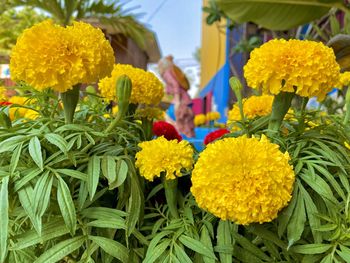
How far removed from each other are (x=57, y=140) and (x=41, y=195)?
0.06m

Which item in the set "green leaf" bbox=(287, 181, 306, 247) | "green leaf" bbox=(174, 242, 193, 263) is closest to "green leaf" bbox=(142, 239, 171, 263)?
"green leaf" bbox=(174, 242, 193, 263)

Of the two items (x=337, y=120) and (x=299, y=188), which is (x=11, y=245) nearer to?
(x=299, y=188)

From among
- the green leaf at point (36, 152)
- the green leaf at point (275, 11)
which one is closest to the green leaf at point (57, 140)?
the green leaf at point (36, 152)

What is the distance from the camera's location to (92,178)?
0.34m

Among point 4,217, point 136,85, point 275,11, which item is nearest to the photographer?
point 4,217

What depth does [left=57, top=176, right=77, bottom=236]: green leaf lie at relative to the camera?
32cm

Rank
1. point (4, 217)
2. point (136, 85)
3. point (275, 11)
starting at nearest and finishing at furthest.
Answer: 1. point (4, 217)
2. point (136, 85)
3. point (275, 11)

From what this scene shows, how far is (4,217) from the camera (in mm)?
316

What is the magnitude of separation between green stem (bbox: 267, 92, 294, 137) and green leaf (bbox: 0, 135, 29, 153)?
25cm

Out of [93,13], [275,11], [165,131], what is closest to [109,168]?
[165,131]

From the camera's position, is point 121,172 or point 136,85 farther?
point 136,85

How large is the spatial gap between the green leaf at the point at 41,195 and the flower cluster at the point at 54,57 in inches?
3.6

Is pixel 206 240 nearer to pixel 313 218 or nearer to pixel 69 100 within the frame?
pixel 313 218

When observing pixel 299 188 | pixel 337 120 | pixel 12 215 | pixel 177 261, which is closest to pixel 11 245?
Answer: pixel 12 215
